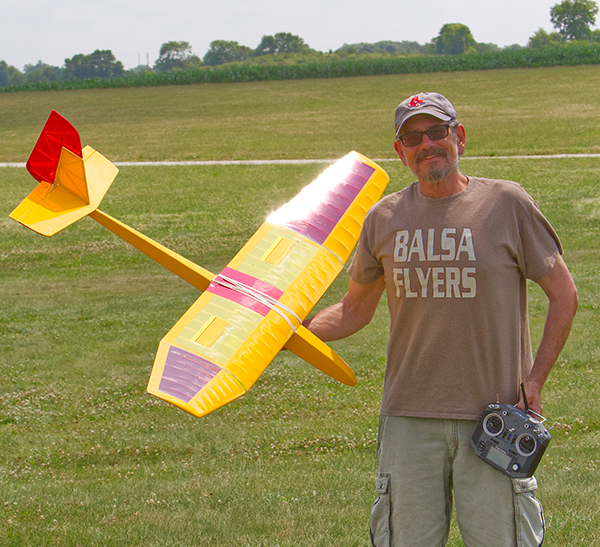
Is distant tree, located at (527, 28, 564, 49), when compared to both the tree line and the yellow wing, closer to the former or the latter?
the tree line

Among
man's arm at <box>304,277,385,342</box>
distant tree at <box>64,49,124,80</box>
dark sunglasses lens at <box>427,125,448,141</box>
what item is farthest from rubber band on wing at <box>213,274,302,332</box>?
distant tree at <box>64,49,124,80</box>

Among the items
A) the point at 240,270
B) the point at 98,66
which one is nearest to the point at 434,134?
the point at 240,270

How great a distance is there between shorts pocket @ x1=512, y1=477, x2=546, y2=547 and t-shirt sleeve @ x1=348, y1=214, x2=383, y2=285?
107cm

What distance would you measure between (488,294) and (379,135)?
27.6m

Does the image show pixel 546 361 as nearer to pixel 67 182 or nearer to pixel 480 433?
pixel 480 433

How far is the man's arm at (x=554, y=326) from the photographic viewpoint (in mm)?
2717

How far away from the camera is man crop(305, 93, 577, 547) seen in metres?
2.66

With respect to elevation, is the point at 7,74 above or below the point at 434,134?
above

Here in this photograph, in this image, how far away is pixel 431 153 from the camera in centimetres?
284

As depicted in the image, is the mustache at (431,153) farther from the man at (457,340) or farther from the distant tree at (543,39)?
the distant tree at (543,39)

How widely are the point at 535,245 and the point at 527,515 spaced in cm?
108

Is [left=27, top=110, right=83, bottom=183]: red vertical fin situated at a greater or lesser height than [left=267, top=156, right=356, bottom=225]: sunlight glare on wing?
greater

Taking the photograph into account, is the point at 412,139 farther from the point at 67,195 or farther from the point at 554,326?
the point at 67,195

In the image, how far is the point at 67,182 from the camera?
513 centimetres
